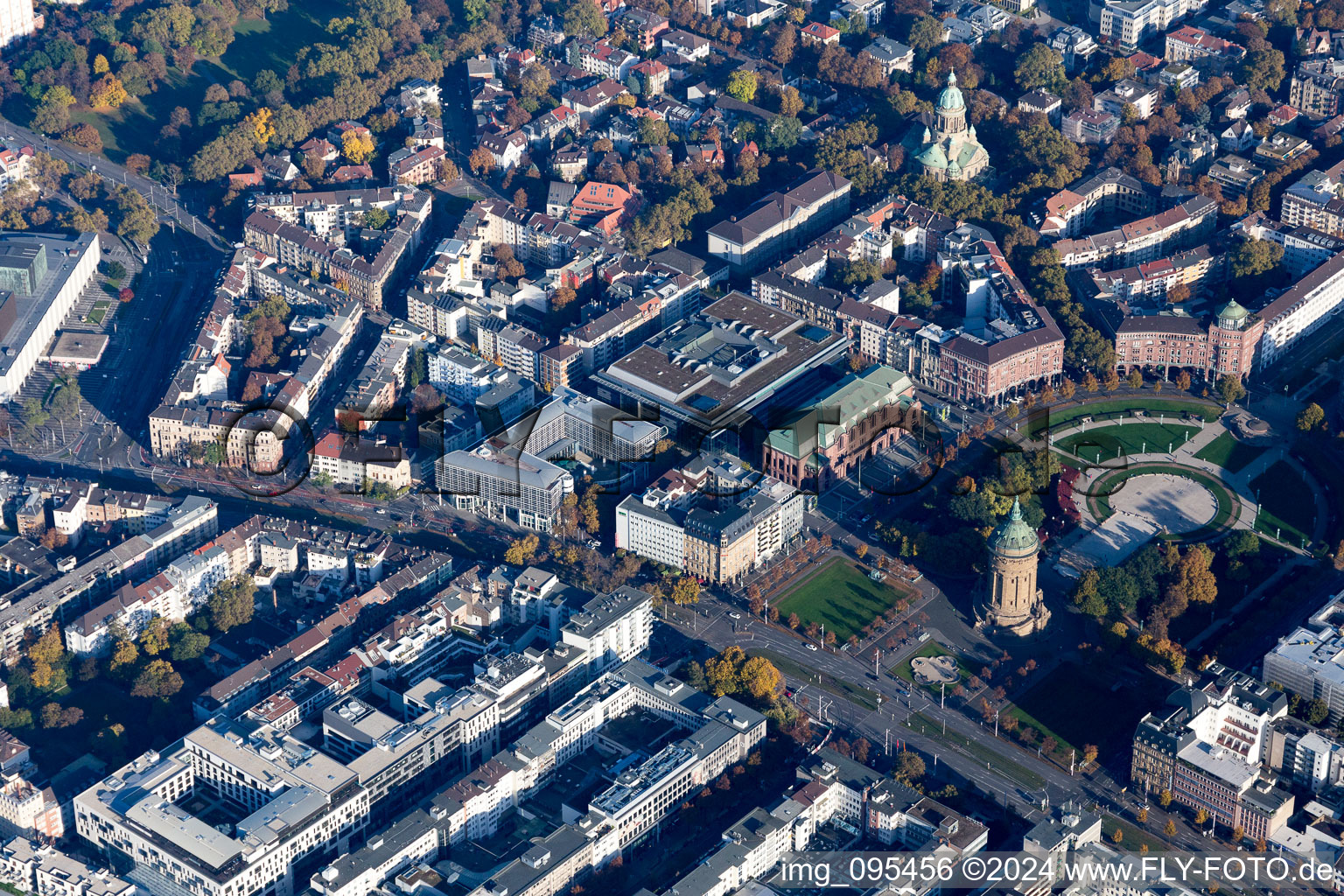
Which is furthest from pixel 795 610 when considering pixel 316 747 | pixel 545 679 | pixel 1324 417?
pixel 1324 417

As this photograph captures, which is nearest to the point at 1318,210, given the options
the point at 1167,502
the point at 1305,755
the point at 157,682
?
the point at 1167,502

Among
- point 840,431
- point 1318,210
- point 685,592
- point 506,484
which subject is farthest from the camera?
point 1318,210

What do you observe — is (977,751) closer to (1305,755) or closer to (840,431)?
(1305,755)

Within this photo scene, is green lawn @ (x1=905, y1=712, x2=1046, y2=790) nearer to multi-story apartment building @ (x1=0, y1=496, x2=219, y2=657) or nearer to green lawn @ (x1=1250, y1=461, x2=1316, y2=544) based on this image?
green lawn @ (x1=1250, y1=461, x2=1316, y2=544)

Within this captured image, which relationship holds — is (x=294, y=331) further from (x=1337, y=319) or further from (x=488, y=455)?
(x=1337, y=319)

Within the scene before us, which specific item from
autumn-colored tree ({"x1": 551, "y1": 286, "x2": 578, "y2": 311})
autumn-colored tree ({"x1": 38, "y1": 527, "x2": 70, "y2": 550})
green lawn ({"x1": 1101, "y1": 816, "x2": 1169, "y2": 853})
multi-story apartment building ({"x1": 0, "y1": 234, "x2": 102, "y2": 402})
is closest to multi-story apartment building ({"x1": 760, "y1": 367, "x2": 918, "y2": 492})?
autumn-colored tree ({"x1": 551, "y1": 286, "x2": 578, "y2": 311})

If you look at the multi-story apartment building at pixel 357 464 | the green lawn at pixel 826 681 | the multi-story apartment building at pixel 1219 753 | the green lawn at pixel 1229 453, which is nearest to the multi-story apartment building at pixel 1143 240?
the green lawn at pixel 1229 453
